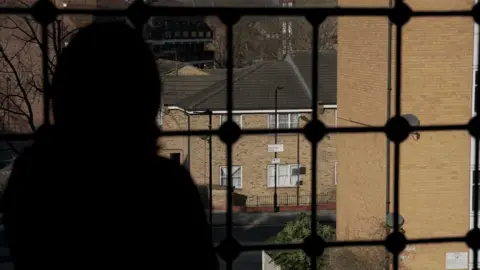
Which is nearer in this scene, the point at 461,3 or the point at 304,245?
the point at 304,245

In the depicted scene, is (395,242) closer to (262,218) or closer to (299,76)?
(262,218)

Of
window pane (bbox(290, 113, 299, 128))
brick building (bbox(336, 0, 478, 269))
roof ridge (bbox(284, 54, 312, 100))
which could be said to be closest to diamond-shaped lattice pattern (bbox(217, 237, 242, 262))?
brick building (bbox(336, 0, 478, 269))

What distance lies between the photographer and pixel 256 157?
31.0 metres

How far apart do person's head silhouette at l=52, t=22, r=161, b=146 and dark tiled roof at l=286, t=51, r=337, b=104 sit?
27.6 meters

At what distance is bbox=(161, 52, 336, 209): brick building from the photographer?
2902cm

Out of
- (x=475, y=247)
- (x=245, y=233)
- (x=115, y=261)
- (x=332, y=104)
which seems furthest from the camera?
(x=332, y=104)

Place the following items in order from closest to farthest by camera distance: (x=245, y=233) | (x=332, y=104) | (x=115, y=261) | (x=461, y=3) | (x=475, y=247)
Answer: (x=115, y=261)
(x=475, y=247)
(x=461, y=3)
(x=245, y=233)
(x=332, y=104)

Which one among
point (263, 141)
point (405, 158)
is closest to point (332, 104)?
point (263, 141)

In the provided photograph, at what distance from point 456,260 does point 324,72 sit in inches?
531

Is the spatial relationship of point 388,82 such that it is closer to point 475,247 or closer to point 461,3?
point 461,3

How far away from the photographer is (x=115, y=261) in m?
1.63

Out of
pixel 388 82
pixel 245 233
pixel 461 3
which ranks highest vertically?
pixel 461 3

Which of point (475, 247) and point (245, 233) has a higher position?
point (475, 247)

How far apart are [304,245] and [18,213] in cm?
83
